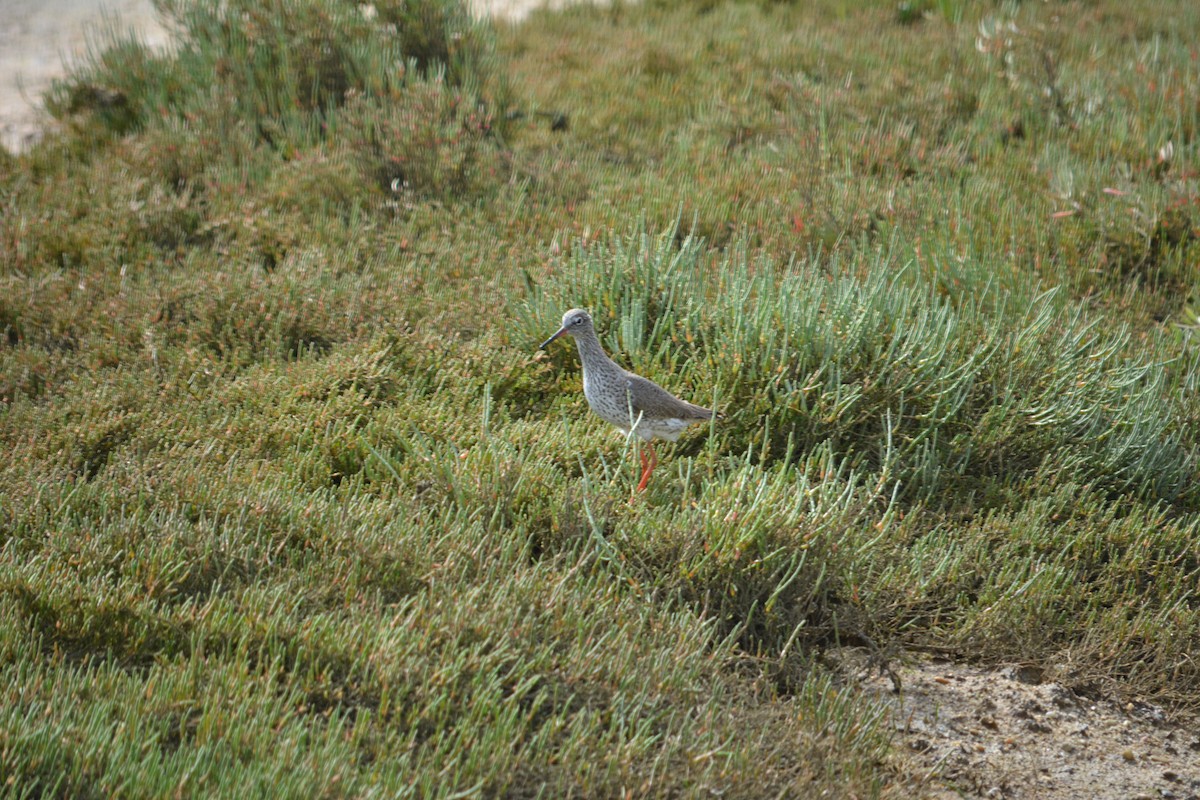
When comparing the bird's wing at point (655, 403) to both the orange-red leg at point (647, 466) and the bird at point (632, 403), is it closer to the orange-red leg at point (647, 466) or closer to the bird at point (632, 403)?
the bird at point (632, 403)

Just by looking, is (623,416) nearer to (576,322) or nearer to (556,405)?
(576,322)

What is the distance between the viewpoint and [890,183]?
23.8 feet

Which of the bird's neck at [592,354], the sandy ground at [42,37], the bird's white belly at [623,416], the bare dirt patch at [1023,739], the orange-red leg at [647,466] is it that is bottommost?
the bare dirt patch at [1023,739]

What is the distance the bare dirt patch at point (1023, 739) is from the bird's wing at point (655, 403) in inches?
46.8

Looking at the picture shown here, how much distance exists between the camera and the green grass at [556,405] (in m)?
A: 3.43

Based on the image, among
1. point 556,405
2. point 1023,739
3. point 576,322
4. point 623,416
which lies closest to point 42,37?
point 556,405

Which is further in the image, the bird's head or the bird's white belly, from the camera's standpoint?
the bird's head

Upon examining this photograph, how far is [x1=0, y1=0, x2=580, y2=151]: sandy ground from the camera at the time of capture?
8312 mm

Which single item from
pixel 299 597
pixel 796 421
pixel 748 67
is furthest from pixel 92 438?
pixel 748 67

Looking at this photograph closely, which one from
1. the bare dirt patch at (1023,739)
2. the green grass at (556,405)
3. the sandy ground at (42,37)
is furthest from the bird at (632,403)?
the sandy ground at (42,37)

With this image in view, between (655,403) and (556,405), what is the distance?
814mm

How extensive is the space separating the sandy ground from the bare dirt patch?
7.02 m

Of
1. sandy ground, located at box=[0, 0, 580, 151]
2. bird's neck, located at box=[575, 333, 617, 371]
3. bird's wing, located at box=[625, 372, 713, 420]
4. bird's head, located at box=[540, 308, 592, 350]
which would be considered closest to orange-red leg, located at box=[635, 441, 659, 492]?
bird's wing, located at box=[625, 372, 713, 420]

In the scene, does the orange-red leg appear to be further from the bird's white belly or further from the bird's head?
the bird's head
